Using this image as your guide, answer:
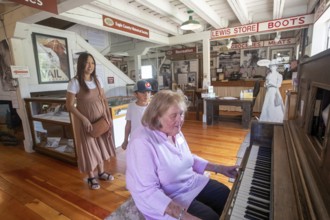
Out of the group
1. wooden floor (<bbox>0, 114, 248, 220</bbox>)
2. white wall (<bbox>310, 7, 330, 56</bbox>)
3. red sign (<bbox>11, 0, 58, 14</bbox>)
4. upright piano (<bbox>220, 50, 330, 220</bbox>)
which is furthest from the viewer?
white wall (<bbox>310, 7, 330, 56</bbox>)

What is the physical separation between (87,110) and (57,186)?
105 cm

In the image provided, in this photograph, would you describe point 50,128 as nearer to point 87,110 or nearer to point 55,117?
point 55,117

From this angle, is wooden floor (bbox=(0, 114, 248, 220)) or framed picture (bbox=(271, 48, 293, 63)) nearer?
wooden floor (bbox=(0, 114, 248, 220))

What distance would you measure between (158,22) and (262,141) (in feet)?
12.0

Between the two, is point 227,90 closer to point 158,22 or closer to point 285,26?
point 285,26

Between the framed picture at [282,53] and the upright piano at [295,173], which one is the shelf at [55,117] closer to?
the upright piano at [295,173]

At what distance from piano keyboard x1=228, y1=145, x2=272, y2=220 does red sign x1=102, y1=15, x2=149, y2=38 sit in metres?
3.45

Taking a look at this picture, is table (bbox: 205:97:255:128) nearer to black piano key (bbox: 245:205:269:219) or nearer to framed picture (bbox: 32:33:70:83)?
framed picture (bbox: 32:33:70:83)

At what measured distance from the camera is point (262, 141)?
1466 mm

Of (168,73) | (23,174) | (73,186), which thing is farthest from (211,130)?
(168,73)

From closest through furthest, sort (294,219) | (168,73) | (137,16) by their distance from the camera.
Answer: (294,219) → (137,16) → (168,73)

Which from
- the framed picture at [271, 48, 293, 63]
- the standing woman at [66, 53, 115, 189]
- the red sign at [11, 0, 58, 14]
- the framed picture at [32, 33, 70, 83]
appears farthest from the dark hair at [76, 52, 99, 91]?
the framed picture at [271, 48, 293, 63]

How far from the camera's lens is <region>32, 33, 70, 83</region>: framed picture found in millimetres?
3436

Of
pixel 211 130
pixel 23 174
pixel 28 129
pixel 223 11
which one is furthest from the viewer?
pixel 211 130
